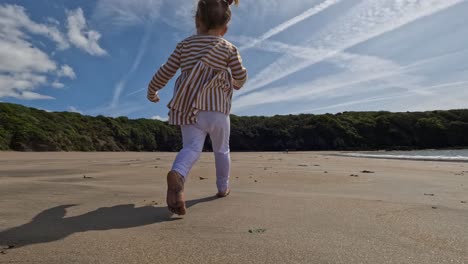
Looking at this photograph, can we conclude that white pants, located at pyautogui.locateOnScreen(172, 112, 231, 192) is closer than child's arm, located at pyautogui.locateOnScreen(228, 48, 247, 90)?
Yes

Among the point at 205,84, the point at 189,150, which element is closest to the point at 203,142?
the point at 189,150

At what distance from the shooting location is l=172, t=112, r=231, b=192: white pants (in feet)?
6.95

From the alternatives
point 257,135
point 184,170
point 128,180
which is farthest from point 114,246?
point 257,135

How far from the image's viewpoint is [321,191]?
8.85 feet

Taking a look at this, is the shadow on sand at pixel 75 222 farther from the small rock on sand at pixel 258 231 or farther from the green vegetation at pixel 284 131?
the green vegetation at pixel 284 131

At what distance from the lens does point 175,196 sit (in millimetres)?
1826

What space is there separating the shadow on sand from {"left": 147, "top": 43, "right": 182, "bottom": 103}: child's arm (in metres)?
0.96

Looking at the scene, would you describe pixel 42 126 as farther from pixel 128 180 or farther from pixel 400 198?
pixel 400 198

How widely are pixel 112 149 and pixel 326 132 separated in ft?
45.8

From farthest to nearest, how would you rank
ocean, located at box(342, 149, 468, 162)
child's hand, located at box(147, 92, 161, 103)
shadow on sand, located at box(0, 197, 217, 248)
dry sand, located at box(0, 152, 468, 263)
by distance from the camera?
ocean, located at box(342, 149, 468, 162)
child's hand, located at box(147, 92, 161, 103)
shadow on sand, located at box(0, 197, 217, 248)
dry sand, located at box(0, 152, 468, 263)

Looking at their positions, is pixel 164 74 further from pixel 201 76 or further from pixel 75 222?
pixel 75 222

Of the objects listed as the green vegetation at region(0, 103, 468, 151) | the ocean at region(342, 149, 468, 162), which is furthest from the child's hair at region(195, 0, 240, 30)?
the green vegetation at region(0, 103, 468, 151)

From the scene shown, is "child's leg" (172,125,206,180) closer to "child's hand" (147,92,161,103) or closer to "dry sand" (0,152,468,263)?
"dry sand" (0,152,468,263)

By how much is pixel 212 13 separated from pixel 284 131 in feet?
74.0
